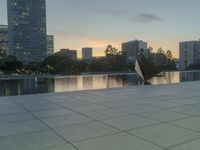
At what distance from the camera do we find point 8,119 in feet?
18.5

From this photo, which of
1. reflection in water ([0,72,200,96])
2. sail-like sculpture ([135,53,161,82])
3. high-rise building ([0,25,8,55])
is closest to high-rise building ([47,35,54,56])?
high-rise building ([0,25,8,55])

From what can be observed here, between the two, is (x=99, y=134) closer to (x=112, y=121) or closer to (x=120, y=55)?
(x=112, y=121)

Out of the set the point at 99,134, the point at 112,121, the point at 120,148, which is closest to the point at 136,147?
the point at 120,148

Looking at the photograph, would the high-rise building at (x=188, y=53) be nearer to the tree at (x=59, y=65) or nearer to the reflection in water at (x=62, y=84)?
the tree at (x=59, y=65)

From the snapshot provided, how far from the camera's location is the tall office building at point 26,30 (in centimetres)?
13188

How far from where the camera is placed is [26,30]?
13588 cm

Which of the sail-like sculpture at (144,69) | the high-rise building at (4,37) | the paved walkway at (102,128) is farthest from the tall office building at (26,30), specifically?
Answer: the paved walkway at (102,128)

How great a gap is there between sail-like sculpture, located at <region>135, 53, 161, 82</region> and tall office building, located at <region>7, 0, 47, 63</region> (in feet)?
378

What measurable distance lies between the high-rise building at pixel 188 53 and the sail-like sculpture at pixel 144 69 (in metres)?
111

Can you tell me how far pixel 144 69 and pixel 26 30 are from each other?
122272 millimetres

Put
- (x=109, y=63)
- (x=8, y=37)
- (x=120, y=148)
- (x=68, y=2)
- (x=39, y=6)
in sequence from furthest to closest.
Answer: (x=39, y=6) → (x=8, y=37) → (x=109, y=63) → (x=68, y=2) → (x=120, y=148)

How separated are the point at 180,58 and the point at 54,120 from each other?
14387cm

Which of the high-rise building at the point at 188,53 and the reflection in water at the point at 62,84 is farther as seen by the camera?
the high-rise building at the point at 188,53

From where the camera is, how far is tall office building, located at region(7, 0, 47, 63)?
13188 centimetres
